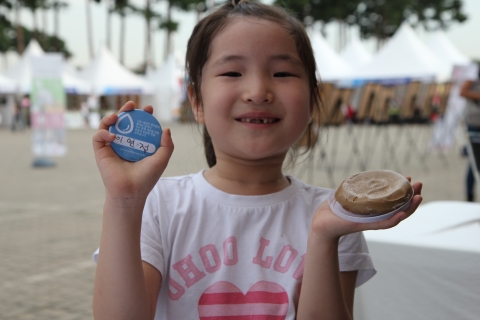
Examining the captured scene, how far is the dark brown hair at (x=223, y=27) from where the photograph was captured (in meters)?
1.37

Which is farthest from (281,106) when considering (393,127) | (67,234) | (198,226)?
(393,127)

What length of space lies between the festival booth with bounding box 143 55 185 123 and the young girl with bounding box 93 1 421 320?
28.2 meters

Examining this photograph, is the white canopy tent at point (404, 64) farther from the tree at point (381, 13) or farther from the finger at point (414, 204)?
the tree at point (381, 13)

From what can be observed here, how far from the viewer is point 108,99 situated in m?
38.0

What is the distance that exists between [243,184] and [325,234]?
0.33 meters

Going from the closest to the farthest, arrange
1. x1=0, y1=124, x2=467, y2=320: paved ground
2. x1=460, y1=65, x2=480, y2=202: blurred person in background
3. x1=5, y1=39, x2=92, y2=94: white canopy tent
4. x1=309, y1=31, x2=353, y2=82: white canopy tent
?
x1=0, y1=124, x2=467, y2=320: paved ground
x1=460, y1=65, x2=480, y2=202: blurred person in background
x1=309, y1=31, x2=353, y2=82: white canopy tent
x1=5, y1=39, x2=92, y2=94: white canopy tent

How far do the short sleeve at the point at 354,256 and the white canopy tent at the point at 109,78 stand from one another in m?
25.8

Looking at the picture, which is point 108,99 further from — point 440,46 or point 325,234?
point 325,234

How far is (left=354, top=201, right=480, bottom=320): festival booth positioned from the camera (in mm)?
1807

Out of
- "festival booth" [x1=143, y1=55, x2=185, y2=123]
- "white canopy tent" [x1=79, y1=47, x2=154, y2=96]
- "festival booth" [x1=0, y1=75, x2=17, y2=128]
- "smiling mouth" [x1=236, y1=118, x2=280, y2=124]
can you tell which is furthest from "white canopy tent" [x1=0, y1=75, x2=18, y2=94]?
"smiling mouth" [x1=236, y1=118, x2=280, y2=124]

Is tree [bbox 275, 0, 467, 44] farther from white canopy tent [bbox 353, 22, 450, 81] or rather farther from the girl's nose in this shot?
the girl's nose

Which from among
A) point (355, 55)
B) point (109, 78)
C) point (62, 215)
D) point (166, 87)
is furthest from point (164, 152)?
point (166, 87)

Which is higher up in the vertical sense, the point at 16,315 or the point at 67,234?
the point at 16,315

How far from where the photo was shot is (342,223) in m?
1.06
